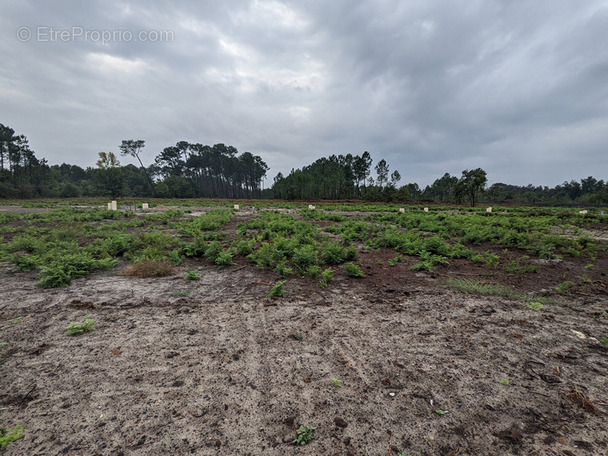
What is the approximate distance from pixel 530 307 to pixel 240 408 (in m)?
5.55

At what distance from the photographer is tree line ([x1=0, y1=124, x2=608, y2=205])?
69.7 m

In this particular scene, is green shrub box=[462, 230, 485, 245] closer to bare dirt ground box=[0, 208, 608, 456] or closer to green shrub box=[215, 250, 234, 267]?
bare dirt ground box=[0, 208, 608, 456]

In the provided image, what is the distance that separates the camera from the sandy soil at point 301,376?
213cm

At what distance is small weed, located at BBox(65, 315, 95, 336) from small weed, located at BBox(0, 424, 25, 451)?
165 cm

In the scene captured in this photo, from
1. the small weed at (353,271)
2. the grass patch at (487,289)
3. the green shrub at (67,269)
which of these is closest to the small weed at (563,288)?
the grass patch at (487,289)

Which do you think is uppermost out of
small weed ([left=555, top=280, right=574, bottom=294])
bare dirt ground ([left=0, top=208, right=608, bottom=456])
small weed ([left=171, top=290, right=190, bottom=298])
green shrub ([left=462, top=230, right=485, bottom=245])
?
green shrub ([left=462, top=230, right=485, bottom=245])

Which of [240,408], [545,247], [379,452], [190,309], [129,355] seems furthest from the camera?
[545,247]

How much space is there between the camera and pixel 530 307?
467 cm

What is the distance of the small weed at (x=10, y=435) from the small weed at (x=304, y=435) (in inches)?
91.4

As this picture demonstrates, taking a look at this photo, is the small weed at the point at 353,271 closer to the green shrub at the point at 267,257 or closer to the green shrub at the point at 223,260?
the green shrub at the point at 267,257

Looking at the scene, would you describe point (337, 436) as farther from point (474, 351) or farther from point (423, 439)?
point (474, 351)

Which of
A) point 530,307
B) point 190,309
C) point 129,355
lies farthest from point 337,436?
point 530,307

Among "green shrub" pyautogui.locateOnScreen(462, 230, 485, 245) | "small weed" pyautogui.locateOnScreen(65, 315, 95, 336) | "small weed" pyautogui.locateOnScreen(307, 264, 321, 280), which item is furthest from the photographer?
"green shrub" pyautogui.locateOnScreen(462, 230, 485, 245)

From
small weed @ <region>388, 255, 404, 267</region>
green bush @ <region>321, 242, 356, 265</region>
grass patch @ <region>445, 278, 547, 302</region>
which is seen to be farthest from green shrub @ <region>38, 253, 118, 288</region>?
grass patch @ <region>445, 278, 547, 302</region>
